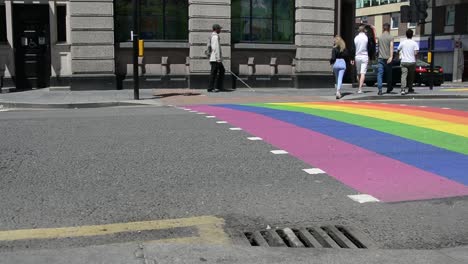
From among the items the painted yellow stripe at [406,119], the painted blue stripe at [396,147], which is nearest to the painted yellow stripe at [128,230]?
the painted blue stripe at [396,147]

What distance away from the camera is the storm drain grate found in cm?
436

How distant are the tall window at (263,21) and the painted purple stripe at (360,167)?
383 inches

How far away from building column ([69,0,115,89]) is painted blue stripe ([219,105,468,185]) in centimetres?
808

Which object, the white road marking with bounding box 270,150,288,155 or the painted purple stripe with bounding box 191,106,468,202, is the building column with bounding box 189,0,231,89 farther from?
the white road marking with bounding box 270,150,288,155

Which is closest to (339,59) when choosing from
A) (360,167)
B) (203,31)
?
(203,31)

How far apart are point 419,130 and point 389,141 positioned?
4.41ft

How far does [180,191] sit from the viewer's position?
18.7ft

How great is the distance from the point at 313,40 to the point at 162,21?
5.16 m

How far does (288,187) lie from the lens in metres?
5.88

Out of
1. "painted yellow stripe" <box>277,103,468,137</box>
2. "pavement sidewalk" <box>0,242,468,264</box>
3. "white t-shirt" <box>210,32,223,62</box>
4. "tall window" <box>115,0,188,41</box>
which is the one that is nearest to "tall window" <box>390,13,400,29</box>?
"tall window" <box>115,0,188,41</box>

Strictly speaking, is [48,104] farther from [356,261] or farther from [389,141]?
[356,261]

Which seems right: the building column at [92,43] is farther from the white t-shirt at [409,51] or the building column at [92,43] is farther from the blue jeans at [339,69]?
the white t-shirt at [409,51]

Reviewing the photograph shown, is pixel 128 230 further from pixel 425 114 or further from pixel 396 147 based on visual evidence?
pixel 425 114

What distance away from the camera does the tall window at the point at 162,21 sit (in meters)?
18.0
